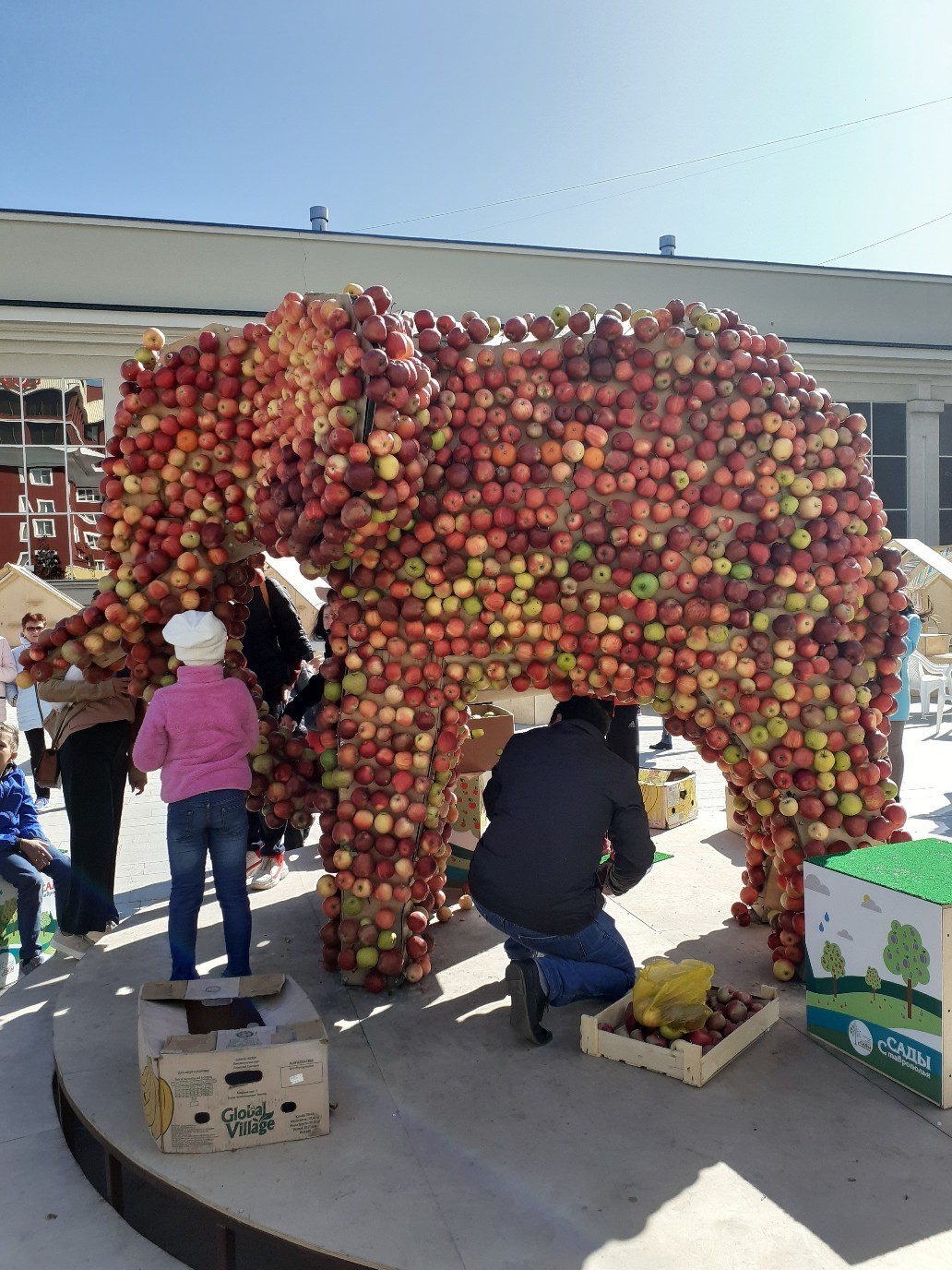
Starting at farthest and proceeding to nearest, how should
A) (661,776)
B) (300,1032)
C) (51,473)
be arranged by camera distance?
1. (51,473)
2. (661,776)
3. (300,1032)

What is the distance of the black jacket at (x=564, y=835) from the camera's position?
3.22m

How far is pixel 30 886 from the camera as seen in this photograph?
434 cm

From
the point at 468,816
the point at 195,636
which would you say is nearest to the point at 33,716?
the point at 468,816

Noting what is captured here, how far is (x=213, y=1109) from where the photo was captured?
8.33 feet

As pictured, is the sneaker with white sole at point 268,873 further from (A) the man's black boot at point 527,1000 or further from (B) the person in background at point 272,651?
(A) the man's black boot at point 527,1000

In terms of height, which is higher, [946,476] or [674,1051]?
[946,476]

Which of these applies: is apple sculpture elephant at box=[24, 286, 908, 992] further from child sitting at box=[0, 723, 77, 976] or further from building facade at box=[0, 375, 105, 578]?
building facade at box=[0, 375, 105, 578]

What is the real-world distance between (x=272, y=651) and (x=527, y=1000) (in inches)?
99.0

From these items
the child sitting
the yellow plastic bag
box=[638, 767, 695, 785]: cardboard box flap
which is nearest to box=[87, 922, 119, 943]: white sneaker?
the child sitting

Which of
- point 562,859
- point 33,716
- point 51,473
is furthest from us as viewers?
point 51,473

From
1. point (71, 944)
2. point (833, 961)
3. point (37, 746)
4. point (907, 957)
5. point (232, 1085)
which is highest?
point (37, 746)

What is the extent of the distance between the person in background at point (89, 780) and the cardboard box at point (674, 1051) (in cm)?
248

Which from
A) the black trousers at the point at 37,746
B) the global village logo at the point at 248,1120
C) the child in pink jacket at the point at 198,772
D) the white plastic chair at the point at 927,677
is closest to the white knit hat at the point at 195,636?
the child in pink jacket at the point at 198,772

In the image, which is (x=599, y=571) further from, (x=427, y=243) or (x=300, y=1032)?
(x=427, y=243)
